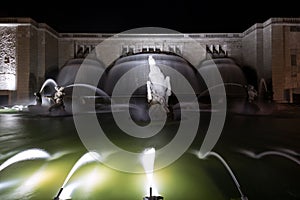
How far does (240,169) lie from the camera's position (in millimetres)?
5328

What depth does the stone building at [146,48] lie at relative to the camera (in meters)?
23.5

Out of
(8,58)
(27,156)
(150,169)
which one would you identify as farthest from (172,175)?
(8,58)

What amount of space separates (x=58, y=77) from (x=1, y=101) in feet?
20.3

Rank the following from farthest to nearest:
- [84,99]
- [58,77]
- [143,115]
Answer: [58,77]
[84,99]
[143,115]

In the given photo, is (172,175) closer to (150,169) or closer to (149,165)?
(150,169)

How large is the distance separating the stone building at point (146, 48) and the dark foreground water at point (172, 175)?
1576 centimetres

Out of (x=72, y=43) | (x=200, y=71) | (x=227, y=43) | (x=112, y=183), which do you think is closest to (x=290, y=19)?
(x=227, y=43)

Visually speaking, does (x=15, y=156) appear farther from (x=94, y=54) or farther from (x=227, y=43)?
A: (x=227, y=43)

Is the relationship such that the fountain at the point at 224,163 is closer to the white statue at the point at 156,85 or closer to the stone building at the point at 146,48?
the white statue at the point at 156,85

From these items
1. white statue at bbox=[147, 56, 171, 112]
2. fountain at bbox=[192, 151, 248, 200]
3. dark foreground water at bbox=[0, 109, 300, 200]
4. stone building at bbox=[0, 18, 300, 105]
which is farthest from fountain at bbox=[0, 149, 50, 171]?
stone building at bbox=[0, 18, 300, 105]

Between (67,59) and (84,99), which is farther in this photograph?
(67,59)

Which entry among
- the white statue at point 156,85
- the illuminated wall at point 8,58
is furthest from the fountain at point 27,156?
the illuminated wall at point 8,58

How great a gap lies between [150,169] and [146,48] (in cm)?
2506

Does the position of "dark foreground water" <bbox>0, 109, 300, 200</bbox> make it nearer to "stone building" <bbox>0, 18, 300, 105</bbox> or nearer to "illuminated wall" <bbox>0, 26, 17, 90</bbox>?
"stone building" <bbox>0, 18, 300, 105</bbox>
